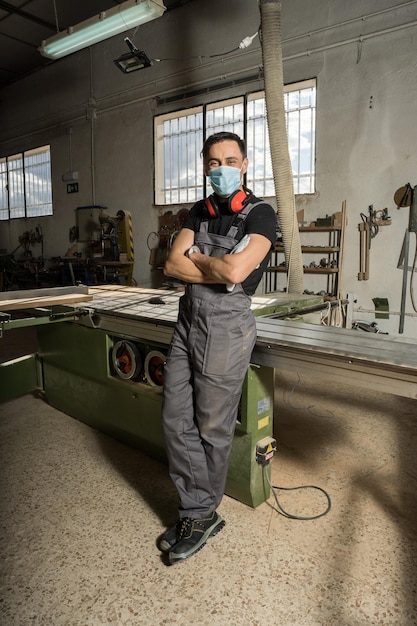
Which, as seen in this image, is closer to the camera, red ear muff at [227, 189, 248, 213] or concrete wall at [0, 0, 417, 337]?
red ear muff at [227, 189, 248, 213]

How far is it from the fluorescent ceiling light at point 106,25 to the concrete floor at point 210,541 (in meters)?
3.45

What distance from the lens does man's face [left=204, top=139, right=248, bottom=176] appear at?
4.55 feet

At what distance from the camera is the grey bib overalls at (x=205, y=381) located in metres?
1.32

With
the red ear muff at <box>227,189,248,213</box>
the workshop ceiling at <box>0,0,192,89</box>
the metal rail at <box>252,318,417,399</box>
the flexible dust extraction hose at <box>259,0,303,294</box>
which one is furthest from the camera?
the workshop ceiling at <box>0,0,192,89</box>

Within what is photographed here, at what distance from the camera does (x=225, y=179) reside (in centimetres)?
137

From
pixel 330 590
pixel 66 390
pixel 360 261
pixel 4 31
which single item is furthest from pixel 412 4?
pixel 4 31

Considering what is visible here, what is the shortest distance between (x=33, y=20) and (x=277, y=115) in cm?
499

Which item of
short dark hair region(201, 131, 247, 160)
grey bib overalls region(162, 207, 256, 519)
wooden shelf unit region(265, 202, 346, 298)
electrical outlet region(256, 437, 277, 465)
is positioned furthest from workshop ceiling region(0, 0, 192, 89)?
electrical outlet region(256, 437, 277, 465)

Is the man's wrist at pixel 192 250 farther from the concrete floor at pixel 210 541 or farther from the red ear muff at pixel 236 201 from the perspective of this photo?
the concrete floor at pixel 210 541

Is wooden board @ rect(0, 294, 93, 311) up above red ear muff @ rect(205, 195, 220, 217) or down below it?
below

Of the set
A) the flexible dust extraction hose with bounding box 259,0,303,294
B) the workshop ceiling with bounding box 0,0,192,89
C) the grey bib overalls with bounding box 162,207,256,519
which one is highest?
the workshop ceiling with bounding box 0,0,192,89

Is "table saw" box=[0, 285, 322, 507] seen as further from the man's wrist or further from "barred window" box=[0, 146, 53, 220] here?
"barred window" box=[0, 146, 53, 220]

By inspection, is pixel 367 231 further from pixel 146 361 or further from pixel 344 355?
pixel 344 355

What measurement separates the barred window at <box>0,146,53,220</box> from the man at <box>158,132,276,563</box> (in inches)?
278
